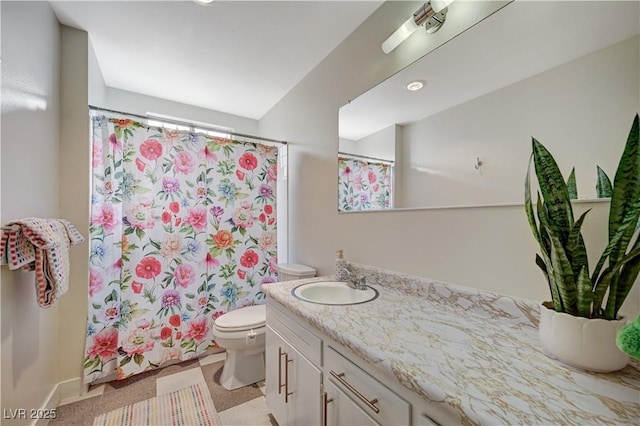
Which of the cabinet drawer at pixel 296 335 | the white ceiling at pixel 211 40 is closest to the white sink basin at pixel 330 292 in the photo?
the cabinet drawer at pixel 296 335

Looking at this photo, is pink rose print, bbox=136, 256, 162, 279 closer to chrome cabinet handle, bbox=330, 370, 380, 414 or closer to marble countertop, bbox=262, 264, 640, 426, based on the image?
marble countertop, bbox=262, 264, 640, 426

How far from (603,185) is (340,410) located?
105cm

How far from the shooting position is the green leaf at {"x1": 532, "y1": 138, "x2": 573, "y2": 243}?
0.70 meters

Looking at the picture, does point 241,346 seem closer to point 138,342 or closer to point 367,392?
point 138,342

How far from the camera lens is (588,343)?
61 centimetres

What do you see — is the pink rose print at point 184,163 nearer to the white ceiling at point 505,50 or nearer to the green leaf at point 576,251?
the white ceiling at point 505,50

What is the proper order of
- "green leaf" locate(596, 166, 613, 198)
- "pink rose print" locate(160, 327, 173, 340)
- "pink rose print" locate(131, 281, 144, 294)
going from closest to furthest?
1. "green leaf" locate(596, 166, 613, 198)
2. "pink rose print" locate(131, 281, 144, 294)
3. "pink rose print" locate(160, 327, 173, 340)

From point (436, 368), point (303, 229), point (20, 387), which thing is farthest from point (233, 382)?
point (436, 368)

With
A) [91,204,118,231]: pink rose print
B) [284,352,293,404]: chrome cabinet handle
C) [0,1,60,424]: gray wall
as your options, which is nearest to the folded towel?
[0,1,60,424]: gray wall

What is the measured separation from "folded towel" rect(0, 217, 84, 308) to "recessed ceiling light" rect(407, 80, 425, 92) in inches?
71.7

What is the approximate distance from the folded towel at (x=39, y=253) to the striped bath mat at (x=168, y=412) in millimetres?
822

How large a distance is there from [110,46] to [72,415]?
2405mm

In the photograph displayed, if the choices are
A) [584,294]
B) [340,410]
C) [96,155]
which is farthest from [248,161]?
[584,294]

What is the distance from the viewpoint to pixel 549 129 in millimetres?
815
